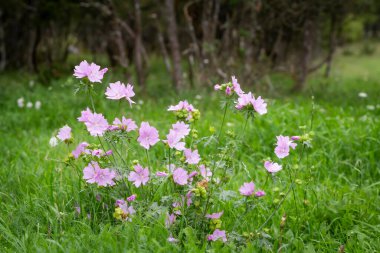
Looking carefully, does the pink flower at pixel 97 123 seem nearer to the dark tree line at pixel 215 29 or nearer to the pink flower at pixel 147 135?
→ the pink flower at pixel 147 135

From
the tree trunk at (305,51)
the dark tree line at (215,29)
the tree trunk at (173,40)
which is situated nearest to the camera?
the tree trunk at (173,40)

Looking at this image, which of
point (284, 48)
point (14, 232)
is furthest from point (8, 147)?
point (284, 48)

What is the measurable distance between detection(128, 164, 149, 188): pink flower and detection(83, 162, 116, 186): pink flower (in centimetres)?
12

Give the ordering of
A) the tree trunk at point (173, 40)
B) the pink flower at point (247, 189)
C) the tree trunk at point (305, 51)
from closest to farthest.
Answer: the pink flower at point (247, 189) → the tree trunk at point (173, 40) → the tree trunk at point (305, 51)

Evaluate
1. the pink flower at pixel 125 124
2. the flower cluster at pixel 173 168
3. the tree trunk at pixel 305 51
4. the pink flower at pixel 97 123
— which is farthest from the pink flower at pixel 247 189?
the tree trunk at pixel 305 51

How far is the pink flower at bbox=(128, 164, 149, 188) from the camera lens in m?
2.21

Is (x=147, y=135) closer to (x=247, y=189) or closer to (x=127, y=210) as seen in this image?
(x=127, y=210)

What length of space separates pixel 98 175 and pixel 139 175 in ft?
0.70

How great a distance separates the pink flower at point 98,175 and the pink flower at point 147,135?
280mm

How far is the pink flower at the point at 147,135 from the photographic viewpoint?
212 cm

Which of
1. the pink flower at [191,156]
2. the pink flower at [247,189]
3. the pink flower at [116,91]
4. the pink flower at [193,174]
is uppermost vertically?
the pink flower at [116,91]

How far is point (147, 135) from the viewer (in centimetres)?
214

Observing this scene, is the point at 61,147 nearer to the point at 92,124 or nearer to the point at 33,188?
the point at 33,188

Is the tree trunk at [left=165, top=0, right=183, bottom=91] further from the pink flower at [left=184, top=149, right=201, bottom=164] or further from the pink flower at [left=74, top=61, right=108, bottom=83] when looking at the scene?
the pink flower at [left=74, top=61, right=108, bottom=83]
